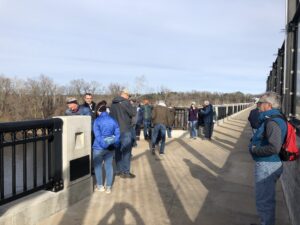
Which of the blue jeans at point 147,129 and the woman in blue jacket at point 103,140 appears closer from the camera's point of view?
the woman in blue jacket at point 103,140

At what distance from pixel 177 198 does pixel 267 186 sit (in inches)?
87.8

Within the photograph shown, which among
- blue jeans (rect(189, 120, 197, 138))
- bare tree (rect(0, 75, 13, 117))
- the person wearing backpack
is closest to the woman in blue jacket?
the person wearing backpack

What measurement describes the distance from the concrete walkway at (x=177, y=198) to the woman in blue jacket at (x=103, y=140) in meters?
0.34

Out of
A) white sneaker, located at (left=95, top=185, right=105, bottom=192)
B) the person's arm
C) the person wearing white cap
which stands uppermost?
the person wearing white cap

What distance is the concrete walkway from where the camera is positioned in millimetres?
5473

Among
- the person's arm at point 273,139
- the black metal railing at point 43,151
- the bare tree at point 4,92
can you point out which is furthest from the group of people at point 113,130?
the bare tree at point 4,92

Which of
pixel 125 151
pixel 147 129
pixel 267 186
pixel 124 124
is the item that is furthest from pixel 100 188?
pixel 147 129

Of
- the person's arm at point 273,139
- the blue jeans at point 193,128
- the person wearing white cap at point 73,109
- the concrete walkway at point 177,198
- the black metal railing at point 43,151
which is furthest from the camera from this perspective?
the blue jeans at point 193,128

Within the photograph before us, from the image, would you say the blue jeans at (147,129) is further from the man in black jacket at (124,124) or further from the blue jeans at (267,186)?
the blue jeans at (267,186)

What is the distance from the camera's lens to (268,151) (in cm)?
433

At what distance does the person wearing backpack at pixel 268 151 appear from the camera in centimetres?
430

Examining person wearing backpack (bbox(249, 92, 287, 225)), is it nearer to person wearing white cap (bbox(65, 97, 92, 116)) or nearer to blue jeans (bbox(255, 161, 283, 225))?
blue jeans (bbox(255, 161, 283, 225))

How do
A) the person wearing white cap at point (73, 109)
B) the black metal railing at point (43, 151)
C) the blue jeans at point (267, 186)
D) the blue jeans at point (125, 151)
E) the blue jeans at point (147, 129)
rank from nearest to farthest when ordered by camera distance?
the blue jeans at point (267, 186), the black metal railing at point (43, 151), the person wearing white cap at point (73, 109), the blue jeans at point (125, 151), the blue jeans at point (147, 129)

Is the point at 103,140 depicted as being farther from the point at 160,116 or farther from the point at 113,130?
the point at 160,116
